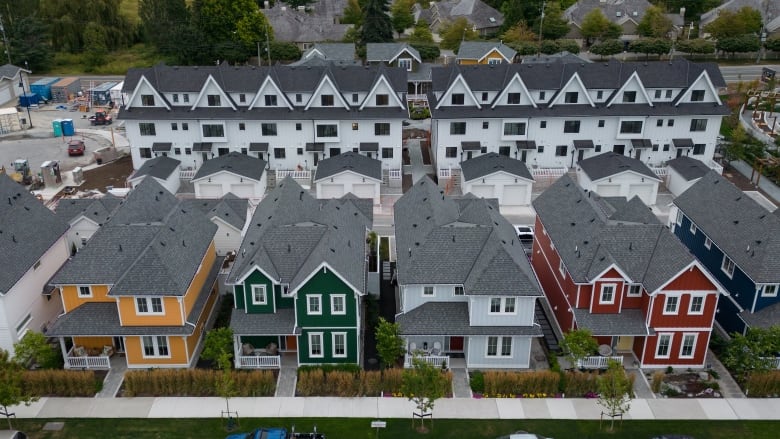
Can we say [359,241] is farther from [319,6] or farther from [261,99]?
[319,6]

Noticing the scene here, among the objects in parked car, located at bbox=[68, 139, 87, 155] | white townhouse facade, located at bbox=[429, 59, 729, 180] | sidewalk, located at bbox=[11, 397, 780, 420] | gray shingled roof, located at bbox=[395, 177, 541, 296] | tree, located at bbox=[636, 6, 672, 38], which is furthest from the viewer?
tree, located at bbox=[636, 6, 672, 38]

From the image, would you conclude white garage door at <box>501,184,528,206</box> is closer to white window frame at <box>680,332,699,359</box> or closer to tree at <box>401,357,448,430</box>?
white window frame at <box>680,332,699,359</box>

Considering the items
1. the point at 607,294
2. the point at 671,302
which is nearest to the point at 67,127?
the point at 607,294

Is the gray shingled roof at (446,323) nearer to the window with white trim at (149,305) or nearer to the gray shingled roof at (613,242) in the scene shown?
the gray shingled roof at (613,242)

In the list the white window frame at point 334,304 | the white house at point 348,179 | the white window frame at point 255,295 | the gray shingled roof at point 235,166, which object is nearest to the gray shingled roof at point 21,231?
the white window frame at point 255,295

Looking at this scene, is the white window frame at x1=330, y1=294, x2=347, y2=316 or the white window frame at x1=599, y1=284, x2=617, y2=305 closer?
the white window frame at x1=330, y1=294, x2=347, y2=316

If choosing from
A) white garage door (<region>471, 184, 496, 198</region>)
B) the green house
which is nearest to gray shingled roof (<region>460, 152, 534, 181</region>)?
white garage door (<region>471, 184, 496, 198</region>)
